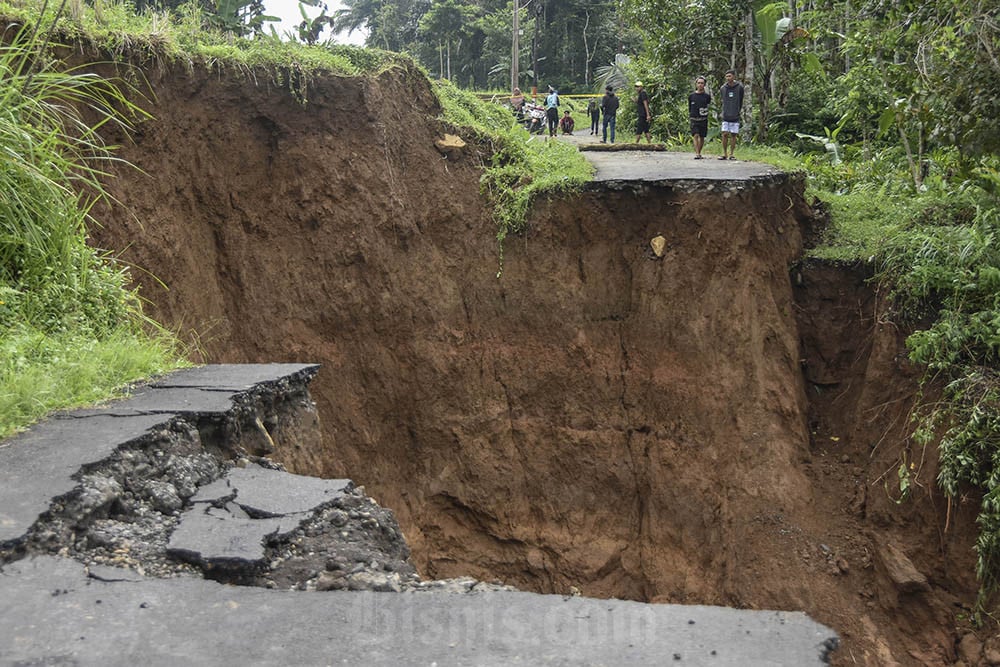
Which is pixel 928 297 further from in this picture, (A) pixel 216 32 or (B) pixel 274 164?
(A) pixel 216 32

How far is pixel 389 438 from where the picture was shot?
8.66 meters

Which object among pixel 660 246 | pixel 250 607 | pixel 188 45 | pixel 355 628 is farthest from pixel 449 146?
pixel 355 628

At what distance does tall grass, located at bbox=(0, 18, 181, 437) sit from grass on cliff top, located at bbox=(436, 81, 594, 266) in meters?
4.10

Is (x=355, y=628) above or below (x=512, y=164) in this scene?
below

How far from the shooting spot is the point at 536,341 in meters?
8.75

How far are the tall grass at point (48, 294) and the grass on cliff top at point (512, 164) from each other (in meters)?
4.10

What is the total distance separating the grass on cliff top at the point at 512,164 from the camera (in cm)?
865

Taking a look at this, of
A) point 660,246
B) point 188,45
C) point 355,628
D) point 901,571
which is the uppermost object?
point 188,45

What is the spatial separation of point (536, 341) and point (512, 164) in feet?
6.79

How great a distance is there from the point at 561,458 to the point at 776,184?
3.61 metres

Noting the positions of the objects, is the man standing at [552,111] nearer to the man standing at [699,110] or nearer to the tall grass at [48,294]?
the man standing at [699,110]

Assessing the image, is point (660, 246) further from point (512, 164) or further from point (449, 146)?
point (449, 146)

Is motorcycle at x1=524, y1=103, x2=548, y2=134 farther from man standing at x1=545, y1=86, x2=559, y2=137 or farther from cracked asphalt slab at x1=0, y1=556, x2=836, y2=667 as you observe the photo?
cracked asphalt slab at x1=0, y1=556, x2=836, y2=667

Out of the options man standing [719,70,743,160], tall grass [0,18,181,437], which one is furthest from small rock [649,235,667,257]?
tall grass [0,18,181,437]
